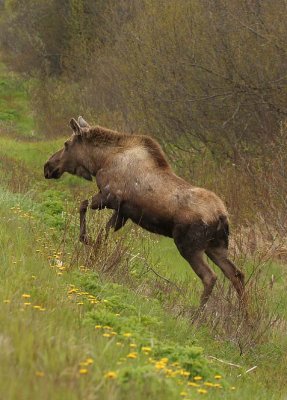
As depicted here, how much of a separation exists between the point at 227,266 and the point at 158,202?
1158mm

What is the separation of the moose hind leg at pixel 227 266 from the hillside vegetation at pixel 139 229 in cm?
20

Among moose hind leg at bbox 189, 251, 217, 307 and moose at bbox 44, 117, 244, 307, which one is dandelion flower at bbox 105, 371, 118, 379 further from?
moose hind leg at bbox 189, 251, 217, 307

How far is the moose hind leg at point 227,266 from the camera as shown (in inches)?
356

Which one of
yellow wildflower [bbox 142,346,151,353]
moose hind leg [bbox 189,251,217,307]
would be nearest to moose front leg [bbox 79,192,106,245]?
moose hind leg [bbox 189,251,217,307]

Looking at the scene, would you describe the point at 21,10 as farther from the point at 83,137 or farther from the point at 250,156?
the point at 83,137

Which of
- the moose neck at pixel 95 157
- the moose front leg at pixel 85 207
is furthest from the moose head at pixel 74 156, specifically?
the moose front leg at pixel 85 207

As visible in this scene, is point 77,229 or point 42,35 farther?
point 42,35

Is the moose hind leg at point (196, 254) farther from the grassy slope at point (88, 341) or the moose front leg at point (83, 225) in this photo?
the moose front leg at point (83, 225)

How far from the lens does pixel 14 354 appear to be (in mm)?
3703

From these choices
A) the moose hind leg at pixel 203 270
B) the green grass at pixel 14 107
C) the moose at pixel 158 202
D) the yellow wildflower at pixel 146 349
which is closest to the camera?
the yellow wildflower at pixel 146 349

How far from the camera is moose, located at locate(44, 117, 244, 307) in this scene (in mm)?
8641

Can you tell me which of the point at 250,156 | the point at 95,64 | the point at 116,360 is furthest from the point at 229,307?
the point at 95,64

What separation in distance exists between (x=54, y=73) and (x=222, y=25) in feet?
73.9

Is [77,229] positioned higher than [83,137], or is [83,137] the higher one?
[83,137]
